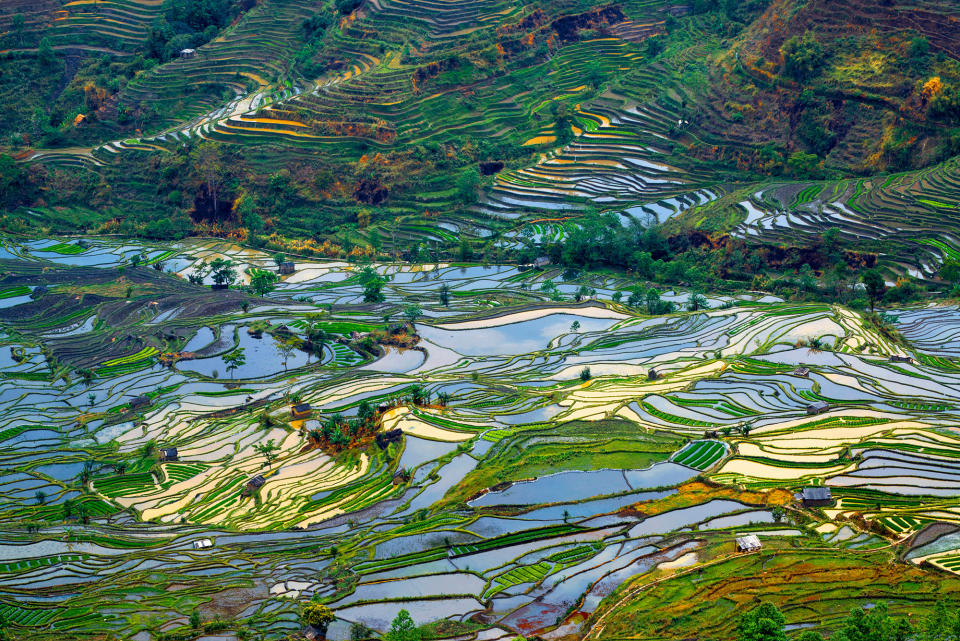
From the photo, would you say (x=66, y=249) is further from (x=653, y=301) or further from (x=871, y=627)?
(x=871, y=627)

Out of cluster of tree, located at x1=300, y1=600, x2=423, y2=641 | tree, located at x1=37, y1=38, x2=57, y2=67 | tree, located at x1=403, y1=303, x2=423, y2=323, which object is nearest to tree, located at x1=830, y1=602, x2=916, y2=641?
cluster of tree, located at x1=300, y1=600, x2=423, y2=641

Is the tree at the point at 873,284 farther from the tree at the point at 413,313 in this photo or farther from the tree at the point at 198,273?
the tree at the point at 198,273

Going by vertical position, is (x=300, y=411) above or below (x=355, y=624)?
below

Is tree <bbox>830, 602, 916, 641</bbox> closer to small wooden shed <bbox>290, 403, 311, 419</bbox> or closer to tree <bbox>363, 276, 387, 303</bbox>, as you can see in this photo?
small wooden shed <bbox>290, 403, 311, 419</bbox>

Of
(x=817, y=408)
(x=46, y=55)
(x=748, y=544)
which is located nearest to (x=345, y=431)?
(x=748, y=544)

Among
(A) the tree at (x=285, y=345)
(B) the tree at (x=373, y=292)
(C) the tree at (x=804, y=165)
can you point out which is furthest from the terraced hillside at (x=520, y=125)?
(A) the tree at (x=285, y=345)

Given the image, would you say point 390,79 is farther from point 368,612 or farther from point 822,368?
point 368,612
